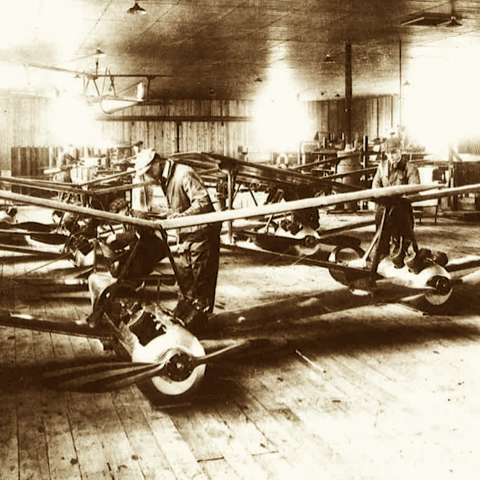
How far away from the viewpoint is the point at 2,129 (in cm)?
2673

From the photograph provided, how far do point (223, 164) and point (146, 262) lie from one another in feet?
5.64

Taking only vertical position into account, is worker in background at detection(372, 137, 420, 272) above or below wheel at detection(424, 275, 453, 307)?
above

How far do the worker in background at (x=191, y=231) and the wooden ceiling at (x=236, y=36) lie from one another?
5749 mm

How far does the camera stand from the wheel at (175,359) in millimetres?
4242

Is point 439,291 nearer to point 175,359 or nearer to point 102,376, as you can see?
point 175,359

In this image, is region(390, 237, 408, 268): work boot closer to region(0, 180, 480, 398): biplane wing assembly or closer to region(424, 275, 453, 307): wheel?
region(424, 275, 453, 307): wheel

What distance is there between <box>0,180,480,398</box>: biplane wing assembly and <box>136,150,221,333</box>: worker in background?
0.61 metres

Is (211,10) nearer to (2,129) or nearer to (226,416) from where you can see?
(226,416)

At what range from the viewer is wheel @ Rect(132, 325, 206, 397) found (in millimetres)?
4242

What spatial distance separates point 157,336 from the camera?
482 centimetres

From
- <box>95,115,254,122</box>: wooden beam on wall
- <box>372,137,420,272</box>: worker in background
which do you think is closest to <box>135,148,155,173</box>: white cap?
<box>372,137,420,272</box>: worker in background

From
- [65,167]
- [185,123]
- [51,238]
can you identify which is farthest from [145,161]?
[185,123]

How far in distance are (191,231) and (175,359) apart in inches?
79.8

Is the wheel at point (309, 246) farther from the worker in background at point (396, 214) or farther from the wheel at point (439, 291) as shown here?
the wheel at point (439, 291)
